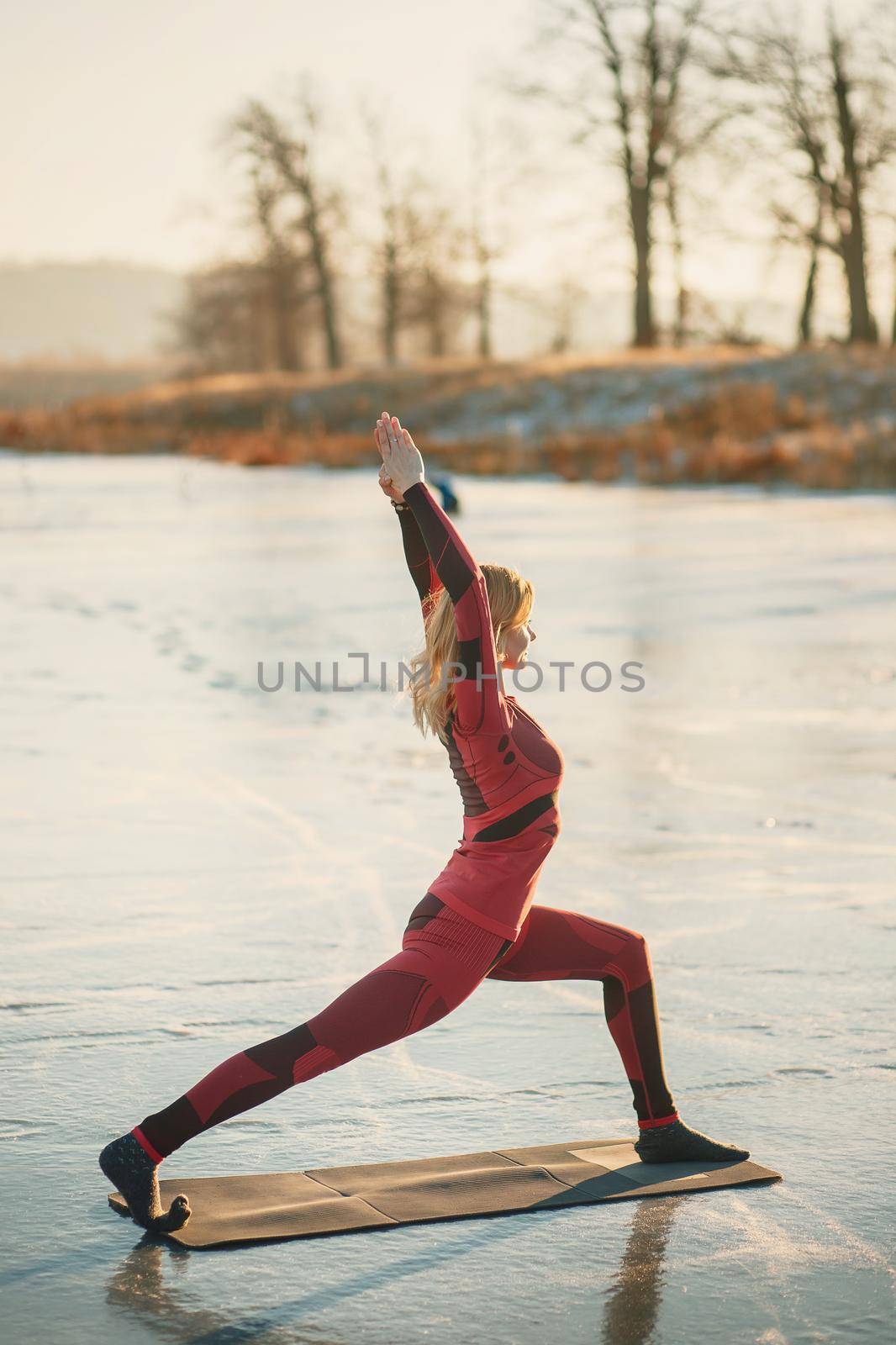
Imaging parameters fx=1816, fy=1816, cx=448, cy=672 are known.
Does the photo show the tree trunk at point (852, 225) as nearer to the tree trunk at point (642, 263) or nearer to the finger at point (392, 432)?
the tree trunk at point (642, 263)

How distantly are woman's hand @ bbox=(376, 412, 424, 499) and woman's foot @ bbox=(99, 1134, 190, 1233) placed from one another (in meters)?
1.29

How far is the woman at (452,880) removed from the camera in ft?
10.6

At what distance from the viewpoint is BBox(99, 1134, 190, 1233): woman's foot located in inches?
127

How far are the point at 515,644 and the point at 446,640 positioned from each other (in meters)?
0.16

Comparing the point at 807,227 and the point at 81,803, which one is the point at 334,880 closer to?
the point at 81,803

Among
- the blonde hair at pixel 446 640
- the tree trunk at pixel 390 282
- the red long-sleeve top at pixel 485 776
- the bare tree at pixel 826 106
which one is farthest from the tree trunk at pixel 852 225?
the red long-sleeve top at pixel 485 776

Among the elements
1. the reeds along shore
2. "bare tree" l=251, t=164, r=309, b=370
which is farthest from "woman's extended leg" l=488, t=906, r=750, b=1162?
"bare tree" l=251, t=164, r=309, b=370

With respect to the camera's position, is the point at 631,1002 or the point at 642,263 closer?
the point at 631,1002

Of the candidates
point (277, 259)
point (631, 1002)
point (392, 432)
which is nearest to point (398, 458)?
point (392, 432)

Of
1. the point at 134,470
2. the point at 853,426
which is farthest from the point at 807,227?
the point at 134,470

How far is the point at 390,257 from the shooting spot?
64.5m

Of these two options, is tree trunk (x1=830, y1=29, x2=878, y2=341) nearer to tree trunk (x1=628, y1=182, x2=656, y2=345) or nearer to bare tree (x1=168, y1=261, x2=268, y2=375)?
tree trunk (x1=628, y1=182, x2=656, y2=345)

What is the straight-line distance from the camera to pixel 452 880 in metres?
3.36

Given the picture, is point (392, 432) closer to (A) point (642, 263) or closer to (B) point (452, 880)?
(B) point (452, 880)
